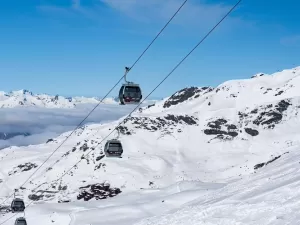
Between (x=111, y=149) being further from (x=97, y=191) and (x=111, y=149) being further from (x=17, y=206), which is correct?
(x=97, y=191)

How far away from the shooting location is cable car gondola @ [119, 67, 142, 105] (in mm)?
28281

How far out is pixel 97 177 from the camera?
170m

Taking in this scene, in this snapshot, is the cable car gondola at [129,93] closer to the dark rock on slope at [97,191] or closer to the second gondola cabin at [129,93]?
Result: the second gondola cabin at [129,93]

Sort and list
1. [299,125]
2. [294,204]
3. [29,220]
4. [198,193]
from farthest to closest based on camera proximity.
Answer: [299,125] → [29,220] → [198,193] → [294,204]

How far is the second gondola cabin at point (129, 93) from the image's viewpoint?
28.3 metres

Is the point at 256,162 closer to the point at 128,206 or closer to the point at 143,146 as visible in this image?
the point at 143,146

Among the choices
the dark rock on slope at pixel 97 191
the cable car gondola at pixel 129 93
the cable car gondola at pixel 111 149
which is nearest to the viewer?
the cable car gondola at pixel 129 93

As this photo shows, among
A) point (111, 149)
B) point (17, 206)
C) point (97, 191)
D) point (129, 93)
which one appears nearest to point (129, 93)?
point (129, 93)

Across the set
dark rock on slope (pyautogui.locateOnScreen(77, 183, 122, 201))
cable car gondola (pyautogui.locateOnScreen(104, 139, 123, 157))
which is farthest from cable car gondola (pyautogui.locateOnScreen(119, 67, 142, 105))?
dark rock on slope (pyautogui.locateOnScreen(77, 183, 122, 201))

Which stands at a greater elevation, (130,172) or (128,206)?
(130,172)

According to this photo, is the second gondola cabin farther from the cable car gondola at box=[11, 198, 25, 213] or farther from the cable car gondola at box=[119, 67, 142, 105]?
the cable car gondola at box=[11, 198, 25, 213]

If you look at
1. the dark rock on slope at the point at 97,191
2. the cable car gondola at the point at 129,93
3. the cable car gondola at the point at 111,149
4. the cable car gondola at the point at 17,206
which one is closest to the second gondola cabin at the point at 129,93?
the cable car gondola at the point at 129,93

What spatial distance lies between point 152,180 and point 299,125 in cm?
8250

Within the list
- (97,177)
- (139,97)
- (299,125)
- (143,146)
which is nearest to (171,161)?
(143,146)
